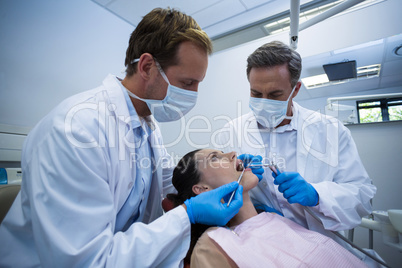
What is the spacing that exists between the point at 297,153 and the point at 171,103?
0.87 metres

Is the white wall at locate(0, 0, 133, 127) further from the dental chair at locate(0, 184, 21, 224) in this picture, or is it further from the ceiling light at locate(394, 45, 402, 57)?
the ceiling light at locate(394, 45, 402, 57)

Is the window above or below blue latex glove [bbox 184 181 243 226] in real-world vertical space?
above

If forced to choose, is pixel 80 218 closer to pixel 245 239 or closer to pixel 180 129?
pixel 245 239

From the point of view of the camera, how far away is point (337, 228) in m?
1.15

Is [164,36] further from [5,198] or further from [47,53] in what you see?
[47,53]

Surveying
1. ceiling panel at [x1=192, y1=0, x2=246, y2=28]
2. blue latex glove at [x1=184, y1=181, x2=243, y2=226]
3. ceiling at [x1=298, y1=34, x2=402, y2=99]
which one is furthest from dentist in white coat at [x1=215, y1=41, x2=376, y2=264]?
ceiling at [x1=298, y1=34, x2=402, y2=99]

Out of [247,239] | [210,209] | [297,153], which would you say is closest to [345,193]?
[297,153]

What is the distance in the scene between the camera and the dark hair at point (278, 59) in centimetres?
139

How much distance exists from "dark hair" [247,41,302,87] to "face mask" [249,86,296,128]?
0.13 metres

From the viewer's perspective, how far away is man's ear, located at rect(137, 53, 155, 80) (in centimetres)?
114

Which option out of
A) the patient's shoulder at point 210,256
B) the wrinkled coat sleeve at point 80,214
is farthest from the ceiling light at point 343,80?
the wrinkled coat sleeve at point 80,214

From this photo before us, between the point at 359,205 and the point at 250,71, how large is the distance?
1.03m

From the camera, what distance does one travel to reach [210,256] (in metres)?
0.91

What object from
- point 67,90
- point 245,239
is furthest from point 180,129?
point 245,239
